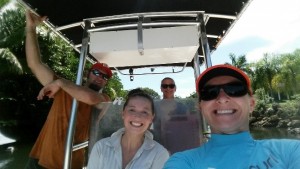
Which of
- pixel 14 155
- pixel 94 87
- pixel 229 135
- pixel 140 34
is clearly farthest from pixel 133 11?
pixel 14 155

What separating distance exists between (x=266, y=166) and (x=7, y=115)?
2721cm

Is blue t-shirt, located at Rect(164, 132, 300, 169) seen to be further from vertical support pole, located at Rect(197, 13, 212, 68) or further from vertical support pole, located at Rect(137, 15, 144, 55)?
vertical support pole, located at Rect(137, 15, 144, 55)

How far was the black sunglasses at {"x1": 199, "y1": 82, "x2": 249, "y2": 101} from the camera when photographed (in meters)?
1.88

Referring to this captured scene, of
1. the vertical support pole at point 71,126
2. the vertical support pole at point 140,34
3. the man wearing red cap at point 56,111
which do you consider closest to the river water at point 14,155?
the man wearing red cap at point 56,111

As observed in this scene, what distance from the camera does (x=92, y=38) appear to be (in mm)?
3121

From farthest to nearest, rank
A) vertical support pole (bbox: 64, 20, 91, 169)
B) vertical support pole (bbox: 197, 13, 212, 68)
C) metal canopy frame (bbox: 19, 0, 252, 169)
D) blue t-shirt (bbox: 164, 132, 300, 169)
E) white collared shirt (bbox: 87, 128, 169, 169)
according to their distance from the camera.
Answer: metal canopy frame (bbox: 19, 0, 252, 169), vertical support pole (bbox: 197, 13, 212, 68), vertical support pole (bbox: 64, 20, 91, 169), white collared shirt (bbox: 87, 128, 169, 169), blue t-shirt (bbox: 164, 132, 300, 169)

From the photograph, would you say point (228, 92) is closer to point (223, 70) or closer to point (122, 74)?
point (223, 70)

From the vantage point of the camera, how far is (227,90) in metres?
1.88

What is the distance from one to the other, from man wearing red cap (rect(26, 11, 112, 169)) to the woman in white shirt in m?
0.42

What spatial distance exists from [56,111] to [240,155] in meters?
1.85

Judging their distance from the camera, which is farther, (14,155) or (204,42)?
(14,155)

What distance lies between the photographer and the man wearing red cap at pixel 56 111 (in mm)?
2888

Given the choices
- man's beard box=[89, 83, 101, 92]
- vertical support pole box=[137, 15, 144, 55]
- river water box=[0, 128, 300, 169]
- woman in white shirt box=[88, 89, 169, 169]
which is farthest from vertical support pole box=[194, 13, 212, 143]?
river water box=[0, 128, 300, 169]

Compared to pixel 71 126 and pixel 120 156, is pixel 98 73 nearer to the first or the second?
pixel 71 126
